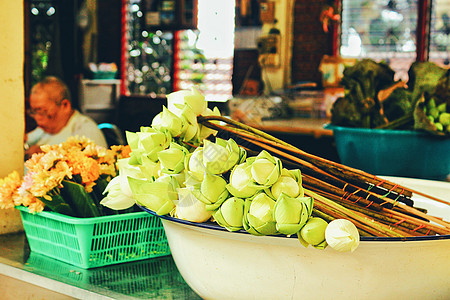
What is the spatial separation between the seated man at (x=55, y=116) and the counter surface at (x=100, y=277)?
2745mm

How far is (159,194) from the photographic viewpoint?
88 cm

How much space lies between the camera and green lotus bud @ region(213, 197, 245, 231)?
0.78 meters

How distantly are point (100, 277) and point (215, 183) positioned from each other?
0.47 metres

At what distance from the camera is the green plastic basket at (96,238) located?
1.20m

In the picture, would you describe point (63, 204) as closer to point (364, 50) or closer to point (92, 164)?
point (92, 164)

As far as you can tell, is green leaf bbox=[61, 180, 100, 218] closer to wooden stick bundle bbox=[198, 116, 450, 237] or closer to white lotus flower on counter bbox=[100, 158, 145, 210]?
white lotus flower on counter bbox=[100, 158, 145, 210]

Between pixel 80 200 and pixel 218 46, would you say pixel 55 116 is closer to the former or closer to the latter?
pixel 80 200

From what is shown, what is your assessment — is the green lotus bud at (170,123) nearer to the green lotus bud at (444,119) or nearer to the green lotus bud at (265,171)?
the green lotus bud at (265,171)

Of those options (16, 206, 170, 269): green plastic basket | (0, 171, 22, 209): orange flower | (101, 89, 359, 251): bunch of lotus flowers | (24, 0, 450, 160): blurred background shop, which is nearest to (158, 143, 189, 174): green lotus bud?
(101, 89, 359, 251): bunch of lotus flowers

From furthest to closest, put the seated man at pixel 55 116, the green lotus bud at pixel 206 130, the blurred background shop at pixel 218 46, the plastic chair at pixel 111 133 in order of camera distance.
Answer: the blurred background shop at pixel 218 46 → the plastic chair at pixel 111 133 → the seated man at pixel 55 116 → the green lotus bud at pixel 206 130

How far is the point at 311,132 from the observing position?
12.1 feet

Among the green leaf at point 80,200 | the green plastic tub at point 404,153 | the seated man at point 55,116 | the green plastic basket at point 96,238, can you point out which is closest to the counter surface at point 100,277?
the green plastic basket at point 96,238

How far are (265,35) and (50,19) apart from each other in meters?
3.21

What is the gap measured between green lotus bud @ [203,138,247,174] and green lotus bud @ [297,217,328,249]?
0.47 ft
